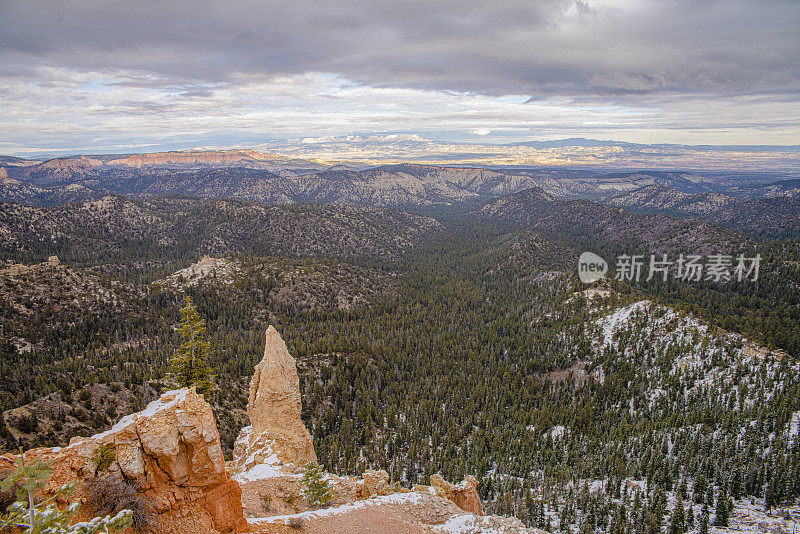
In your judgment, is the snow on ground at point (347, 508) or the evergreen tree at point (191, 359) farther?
the evergreen tree at point (191, 359)

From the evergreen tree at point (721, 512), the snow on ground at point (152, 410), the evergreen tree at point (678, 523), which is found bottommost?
the evergreen tree at point (678, 523)

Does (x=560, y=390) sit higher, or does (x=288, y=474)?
(x=288, y=474)

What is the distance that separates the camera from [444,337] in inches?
5349

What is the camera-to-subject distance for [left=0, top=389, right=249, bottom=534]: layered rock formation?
16922 millimetres

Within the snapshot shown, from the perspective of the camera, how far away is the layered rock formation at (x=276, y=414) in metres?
40.6

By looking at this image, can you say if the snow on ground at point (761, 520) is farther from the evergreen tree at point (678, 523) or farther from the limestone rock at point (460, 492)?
the limestone rock at point (460, 492)

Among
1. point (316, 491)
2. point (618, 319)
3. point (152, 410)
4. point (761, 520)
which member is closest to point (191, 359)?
point (316, 491)

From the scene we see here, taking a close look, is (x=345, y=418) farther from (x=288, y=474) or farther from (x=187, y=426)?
(x=187, y=426)

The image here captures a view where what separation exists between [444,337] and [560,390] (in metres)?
40.9

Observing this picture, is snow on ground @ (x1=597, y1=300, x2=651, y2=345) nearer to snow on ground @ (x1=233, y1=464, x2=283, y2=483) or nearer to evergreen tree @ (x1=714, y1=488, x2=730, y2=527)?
evergreen tree @ (x1=714, y1=488, x2=730, y2=527)

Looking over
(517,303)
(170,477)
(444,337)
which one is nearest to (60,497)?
(170,477)

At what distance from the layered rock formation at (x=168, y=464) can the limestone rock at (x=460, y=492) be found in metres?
18.1

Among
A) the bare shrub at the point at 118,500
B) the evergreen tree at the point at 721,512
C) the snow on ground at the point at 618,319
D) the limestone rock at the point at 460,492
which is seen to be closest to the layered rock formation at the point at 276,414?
the limestone rock at the point at 460,492

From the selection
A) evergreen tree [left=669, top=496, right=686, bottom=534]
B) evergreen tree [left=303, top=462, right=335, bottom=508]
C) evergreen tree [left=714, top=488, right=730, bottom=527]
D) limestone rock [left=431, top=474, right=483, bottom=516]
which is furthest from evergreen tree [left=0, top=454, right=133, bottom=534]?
evergreen tree [left=714, top=488, right=730, bottom=527]
